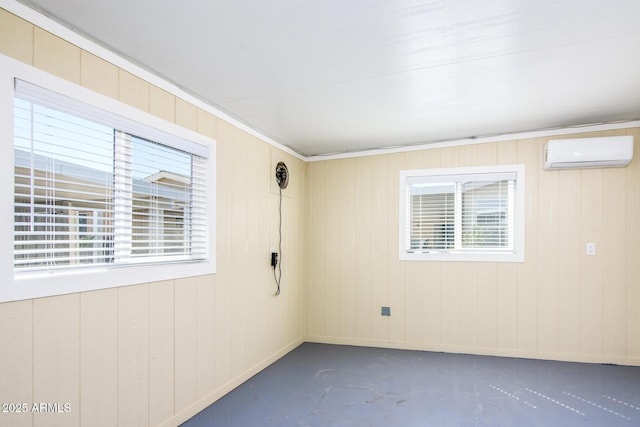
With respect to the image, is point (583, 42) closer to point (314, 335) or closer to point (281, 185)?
point (281, 185)

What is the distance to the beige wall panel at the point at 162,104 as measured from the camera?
7.75 ft

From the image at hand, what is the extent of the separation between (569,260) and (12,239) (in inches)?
174

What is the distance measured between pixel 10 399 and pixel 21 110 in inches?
49.8

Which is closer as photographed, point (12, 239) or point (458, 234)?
point (12, 239)

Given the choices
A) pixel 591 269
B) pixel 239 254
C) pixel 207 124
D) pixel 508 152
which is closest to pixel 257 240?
pixel 239 254

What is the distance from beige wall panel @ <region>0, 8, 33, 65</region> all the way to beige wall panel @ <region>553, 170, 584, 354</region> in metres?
4.29

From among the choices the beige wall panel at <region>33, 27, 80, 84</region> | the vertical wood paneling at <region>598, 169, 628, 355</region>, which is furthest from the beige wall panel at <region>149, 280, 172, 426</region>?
the vertical wood paneling at <region>598, 169, 628, 355</region>

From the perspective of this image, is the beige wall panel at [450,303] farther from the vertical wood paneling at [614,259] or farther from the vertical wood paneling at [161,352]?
the vertical wood paneling at [161,352]

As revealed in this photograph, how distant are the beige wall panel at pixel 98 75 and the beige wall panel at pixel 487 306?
12.1ft

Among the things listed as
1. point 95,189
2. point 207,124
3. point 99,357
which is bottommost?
point 99,357

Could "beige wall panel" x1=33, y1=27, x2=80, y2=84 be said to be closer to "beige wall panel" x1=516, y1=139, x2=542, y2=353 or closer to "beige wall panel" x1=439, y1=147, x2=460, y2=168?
"beige wall panel" x1=439, y1=147, x2=460, y2=168

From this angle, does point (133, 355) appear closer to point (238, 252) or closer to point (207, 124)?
point (238, 252)

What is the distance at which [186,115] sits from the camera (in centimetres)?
266

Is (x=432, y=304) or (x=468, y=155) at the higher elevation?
(x=468, y=155)
